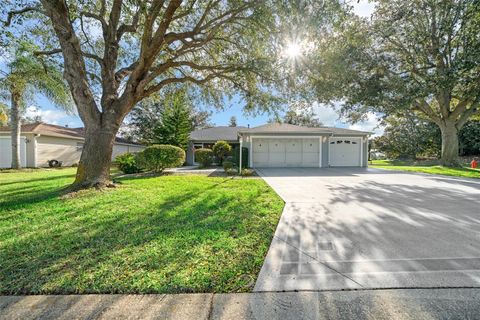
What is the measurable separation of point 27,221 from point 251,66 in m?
7.18

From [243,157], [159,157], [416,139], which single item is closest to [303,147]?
[243,157]

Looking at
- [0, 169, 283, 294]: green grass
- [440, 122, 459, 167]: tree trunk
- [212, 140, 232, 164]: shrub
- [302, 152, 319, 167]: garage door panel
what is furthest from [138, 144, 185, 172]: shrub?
[440, 122, 459, 167]: tree trunk

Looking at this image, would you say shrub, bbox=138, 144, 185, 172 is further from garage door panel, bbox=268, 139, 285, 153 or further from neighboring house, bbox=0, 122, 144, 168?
neighboring house, bbox=0, 122, 144, 168

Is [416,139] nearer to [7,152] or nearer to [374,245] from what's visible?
[374,245]

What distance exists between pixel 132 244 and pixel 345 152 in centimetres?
1714

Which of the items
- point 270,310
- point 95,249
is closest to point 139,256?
point 95,249

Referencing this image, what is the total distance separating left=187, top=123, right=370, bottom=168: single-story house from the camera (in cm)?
1609

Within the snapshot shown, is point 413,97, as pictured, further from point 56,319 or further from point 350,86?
point 56,319

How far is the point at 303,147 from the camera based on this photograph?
16.8 m

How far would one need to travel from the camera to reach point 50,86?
1104 centimetres

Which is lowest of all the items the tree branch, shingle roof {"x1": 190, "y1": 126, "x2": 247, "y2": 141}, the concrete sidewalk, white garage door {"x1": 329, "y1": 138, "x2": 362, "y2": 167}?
the concrete sidewalk

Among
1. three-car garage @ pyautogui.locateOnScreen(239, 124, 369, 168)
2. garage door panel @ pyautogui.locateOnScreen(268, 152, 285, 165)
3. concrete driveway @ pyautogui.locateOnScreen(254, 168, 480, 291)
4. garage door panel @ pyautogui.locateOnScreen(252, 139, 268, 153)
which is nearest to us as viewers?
concrete driveway @ pyautogui.locateOnScreen(254, 168, 480, 291)

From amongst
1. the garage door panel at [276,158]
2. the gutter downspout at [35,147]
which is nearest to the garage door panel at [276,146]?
the garage door panel at [276,158]

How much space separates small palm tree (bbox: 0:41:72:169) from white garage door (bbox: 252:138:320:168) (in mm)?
11220
